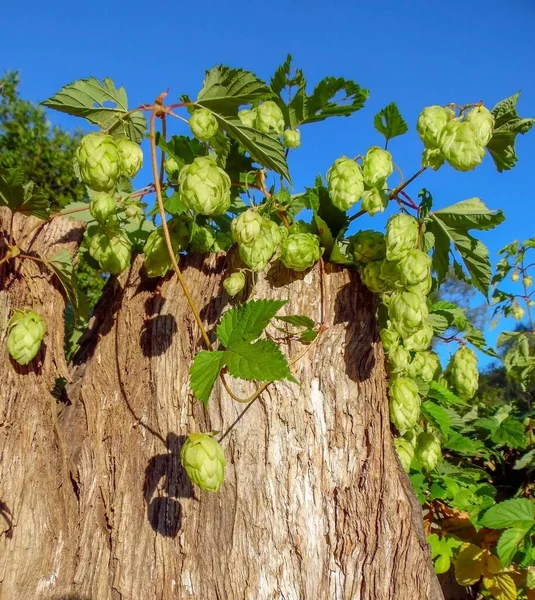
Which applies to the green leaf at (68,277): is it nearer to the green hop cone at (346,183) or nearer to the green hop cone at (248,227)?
the green hop cone at (248,227)

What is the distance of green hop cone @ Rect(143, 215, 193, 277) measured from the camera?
135 cm

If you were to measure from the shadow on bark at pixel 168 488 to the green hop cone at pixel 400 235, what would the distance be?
69 centimetres

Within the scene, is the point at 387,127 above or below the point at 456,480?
above

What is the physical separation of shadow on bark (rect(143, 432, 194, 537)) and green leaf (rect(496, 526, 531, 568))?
3.76ft

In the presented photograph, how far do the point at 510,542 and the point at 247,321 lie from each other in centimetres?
136

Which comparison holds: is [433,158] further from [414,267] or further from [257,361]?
[257,361]

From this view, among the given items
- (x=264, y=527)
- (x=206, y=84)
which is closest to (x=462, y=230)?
(x=206, y=84)

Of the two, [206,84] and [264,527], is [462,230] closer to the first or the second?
[206,84]

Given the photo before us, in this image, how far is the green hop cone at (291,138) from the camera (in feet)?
4.73

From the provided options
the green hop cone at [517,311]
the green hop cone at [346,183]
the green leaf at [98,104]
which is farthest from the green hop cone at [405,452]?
the green hop cone at [517,311]

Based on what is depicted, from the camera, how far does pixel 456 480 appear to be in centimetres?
209

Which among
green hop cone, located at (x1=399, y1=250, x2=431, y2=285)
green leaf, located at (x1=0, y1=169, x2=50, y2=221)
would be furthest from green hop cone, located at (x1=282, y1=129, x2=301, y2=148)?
green leaf, located at (x1=0, y1=169, x2=50, y2=221)

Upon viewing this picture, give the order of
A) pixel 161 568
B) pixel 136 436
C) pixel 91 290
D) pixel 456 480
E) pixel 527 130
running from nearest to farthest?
pixel 527 130 < pixel 161 568 < pixel 136 436 < pixel 456 480 < pixel 91 290

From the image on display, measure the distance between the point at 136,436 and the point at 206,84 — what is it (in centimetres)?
90
